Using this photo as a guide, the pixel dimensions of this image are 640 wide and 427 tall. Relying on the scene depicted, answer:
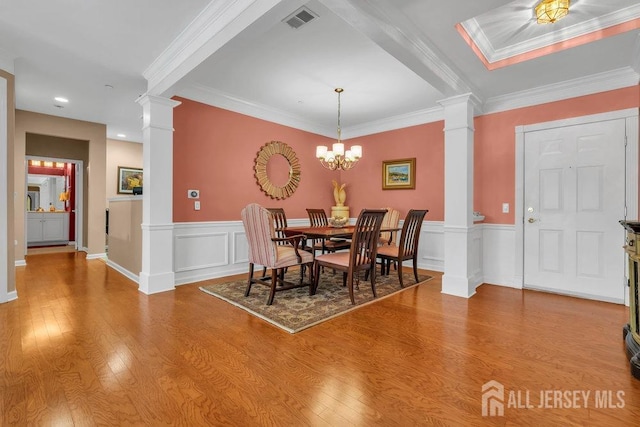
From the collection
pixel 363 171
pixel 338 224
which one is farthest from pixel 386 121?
pixel 338 224

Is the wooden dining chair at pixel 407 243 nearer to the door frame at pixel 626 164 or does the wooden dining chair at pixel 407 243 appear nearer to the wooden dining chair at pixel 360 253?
the wooden dining chair at pixel 360 253

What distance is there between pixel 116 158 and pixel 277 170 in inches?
184

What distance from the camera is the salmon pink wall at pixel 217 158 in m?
3.92

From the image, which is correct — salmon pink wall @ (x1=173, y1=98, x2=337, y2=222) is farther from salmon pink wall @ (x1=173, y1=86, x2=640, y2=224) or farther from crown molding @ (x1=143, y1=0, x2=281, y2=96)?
crown molding @ (x1=143, y1=0, x2=281, y2=96)

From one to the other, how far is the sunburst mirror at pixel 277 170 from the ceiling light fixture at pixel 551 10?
11.8 feet

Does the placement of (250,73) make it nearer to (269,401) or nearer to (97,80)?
(97,80)

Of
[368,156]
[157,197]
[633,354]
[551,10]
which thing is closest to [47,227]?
[157,197]

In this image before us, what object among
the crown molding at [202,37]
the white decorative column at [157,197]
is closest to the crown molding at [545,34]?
the crown molding at [202,37]

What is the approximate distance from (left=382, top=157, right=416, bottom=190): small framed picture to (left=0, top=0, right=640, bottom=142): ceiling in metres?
1.07

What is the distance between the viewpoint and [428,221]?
487 centimetres

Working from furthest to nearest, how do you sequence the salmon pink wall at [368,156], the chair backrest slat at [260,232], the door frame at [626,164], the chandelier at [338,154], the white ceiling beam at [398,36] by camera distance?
1. the chandelier at [338,154]
2. the salmon pink wall at [368,156]
3. the door frame at [626,164]
4. the chair backrest slat at [260,232]
5. the white ceiling beam at [398,36]

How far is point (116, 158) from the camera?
280 inches

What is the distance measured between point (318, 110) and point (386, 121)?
1.29m

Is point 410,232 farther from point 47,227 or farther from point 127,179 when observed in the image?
point 47,227
